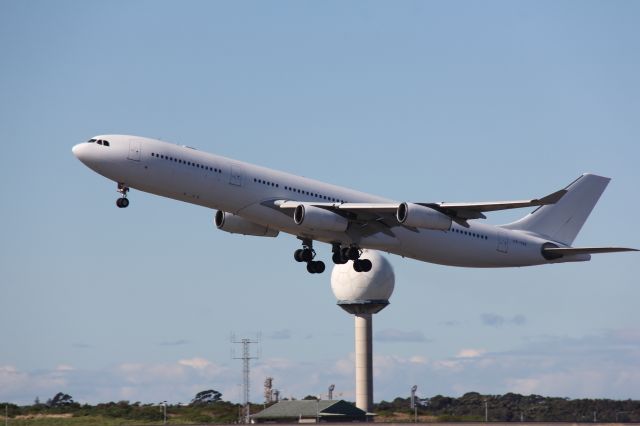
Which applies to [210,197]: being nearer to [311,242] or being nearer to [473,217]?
[311,242]

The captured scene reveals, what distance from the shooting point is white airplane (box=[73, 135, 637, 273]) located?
59.9 meters

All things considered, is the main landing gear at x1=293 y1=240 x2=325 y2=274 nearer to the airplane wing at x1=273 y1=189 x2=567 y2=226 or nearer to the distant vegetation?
the airplane wing at x1=273 y1=189 x2=567 y2=226

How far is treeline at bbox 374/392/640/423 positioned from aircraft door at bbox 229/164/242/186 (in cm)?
4018

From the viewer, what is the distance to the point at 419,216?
203 feet

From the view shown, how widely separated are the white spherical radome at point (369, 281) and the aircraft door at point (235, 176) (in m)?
45.0

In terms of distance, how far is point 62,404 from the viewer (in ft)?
299

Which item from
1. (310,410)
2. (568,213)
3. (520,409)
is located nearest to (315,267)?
(568,213)

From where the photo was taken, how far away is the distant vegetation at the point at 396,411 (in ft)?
270

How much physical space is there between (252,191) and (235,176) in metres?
1.34

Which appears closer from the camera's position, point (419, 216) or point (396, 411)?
point (419, 216)

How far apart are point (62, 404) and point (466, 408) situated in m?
46.2

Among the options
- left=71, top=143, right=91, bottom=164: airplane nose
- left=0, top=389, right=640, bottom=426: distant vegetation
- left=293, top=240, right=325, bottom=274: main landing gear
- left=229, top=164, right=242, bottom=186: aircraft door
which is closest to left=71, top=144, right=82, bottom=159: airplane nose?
left=71, top=143, right=91, bottom=164: airplane nose

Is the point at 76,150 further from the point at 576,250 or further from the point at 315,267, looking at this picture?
the point at 576,250

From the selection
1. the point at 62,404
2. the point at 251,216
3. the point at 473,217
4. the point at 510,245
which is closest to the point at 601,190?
the point at 510,245
